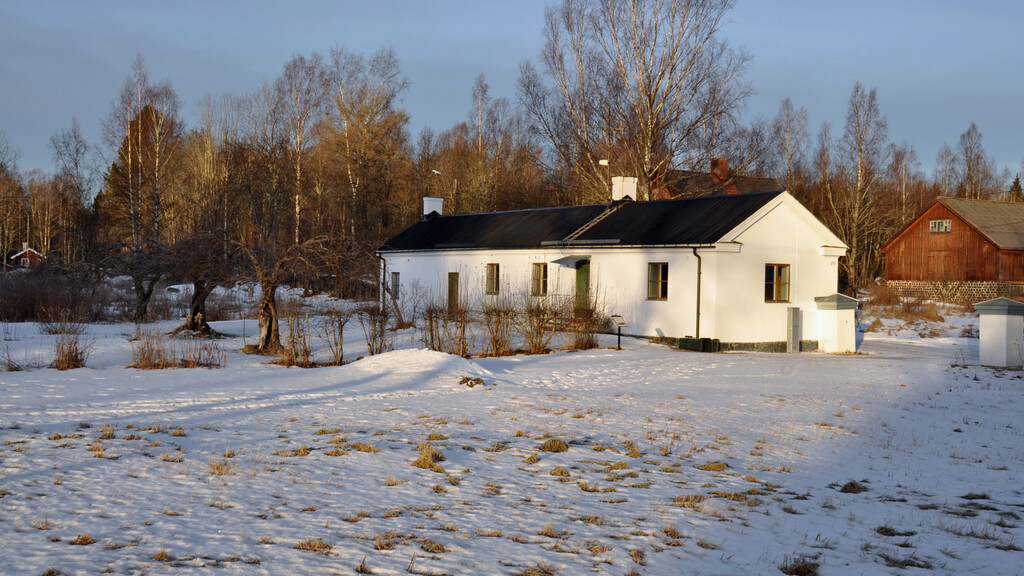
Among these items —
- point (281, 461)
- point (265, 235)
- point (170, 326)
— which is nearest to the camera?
point (281, 461)

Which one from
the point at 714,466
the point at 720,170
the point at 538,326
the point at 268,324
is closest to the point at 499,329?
the point at 538,326

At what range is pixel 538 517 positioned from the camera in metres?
6.73

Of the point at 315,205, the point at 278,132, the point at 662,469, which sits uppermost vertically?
the point at 278,132

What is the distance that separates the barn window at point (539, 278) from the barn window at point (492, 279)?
1875mm

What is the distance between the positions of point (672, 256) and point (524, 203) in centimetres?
2761

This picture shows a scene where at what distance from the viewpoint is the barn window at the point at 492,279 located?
29.8 meters

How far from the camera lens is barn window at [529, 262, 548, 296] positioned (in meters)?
27.9

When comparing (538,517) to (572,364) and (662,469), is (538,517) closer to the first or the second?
(662,469)

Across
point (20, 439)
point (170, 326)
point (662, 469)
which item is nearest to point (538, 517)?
point (662, 469)

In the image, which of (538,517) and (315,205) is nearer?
(538,517)

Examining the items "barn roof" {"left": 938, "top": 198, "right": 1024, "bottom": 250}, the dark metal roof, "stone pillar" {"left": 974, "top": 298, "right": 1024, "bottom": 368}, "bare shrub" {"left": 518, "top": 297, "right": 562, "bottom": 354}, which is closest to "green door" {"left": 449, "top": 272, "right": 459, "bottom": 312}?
"bare shrub" {"left": 518, "top": 297, "right": 562, "bottom": 354}

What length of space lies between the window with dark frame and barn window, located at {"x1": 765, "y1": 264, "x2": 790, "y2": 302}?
294cm

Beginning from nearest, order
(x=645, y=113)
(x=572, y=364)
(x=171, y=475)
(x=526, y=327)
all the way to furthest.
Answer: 1. (x=171, y=475)
2. (x=572, y=364)
3. (x=526, y=327)
4. (x=645, y=113)

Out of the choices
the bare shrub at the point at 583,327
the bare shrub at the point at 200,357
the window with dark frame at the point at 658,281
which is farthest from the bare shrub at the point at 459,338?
the window with dark frame at the point at 658,281
